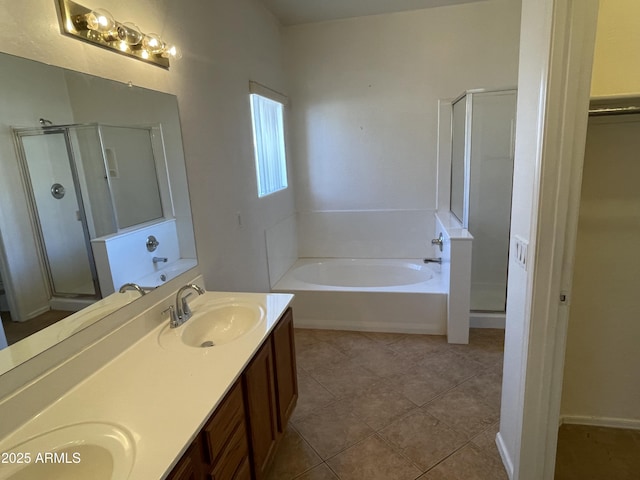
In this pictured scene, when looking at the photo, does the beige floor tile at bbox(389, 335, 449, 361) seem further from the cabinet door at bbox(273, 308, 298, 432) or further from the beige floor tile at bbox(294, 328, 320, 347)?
the cabinet door at bbox(273, 308, 298, 432)

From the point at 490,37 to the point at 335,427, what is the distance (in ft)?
11.4

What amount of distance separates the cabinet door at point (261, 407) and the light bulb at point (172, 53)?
1.40m

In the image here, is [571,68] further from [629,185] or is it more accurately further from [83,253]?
[83,253]

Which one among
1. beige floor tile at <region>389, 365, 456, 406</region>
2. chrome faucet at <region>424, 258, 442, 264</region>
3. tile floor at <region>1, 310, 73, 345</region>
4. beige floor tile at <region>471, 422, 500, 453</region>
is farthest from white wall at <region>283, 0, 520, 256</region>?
tile floor at <region>1, 310, 73, 345</region>

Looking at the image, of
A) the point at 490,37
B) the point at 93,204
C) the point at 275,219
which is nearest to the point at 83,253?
the point at 93,204

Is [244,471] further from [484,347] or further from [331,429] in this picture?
[484,347]

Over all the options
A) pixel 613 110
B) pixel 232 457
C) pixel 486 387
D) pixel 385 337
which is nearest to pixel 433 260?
pixel 385 337

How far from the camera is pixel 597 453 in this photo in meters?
1.73

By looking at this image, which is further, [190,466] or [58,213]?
[58,213]

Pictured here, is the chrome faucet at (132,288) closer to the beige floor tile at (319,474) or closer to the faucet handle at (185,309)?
the faucet handle at (185,309)

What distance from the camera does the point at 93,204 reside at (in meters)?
1.34

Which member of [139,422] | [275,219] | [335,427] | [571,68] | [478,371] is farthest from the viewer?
[275,219]

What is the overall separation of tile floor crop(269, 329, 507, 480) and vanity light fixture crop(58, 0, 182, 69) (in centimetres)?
200

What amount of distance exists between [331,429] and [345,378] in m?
0.48
